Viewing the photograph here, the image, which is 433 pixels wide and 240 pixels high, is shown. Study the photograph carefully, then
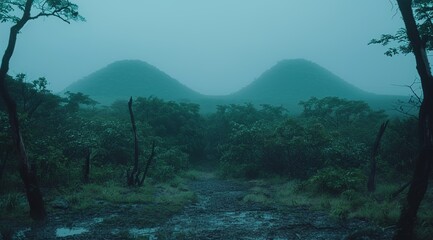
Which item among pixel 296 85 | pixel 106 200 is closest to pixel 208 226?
pixel 106 200

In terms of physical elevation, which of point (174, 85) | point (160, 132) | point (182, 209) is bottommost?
point (182, 209)

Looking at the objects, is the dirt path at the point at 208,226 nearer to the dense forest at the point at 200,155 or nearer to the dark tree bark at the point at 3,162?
the dense forest at the point at 200,155

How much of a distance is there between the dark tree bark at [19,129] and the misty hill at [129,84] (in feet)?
263

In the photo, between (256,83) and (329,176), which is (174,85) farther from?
(329,176)

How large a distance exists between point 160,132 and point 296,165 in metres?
19.4

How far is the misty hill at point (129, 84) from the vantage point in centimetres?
10293

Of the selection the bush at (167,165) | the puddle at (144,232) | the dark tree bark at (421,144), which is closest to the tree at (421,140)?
the dark tree bark at (421,144)

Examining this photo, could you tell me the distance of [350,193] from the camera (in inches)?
722

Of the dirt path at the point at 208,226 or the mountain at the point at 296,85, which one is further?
the mountain at the point at 296,85

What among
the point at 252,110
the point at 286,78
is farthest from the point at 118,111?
the point at 286,78

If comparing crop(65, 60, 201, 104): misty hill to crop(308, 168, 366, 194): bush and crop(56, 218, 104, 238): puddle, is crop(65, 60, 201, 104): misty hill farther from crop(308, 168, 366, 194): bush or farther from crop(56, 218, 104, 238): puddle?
crop(56, 218, 104, 238): puddle

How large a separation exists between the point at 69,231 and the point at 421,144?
1153 cm

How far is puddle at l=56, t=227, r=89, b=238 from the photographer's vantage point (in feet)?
39.1

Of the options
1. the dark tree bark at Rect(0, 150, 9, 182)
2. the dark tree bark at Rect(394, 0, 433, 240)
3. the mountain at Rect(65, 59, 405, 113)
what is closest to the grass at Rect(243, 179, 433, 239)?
the dark tree bark at Rect(394, 0, 433, 240)
